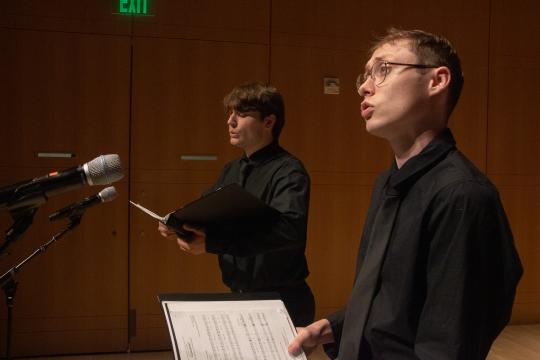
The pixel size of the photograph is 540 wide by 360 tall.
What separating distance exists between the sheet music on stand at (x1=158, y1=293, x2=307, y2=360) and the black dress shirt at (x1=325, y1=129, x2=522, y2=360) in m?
0.21

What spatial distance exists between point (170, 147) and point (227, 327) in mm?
2762

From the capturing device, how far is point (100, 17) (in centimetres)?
358

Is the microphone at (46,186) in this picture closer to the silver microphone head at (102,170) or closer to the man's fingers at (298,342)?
the silver microphone head at (102,170)

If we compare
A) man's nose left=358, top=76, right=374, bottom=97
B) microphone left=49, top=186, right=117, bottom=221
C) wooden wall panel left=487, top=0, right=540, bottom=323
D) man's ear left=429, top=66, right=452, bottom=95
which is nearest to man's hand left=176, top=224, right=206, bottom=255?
microphone left=49, top=186, right=117, bottom=221

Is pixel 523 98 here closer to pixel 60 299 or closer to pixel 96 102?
pixel 96 102

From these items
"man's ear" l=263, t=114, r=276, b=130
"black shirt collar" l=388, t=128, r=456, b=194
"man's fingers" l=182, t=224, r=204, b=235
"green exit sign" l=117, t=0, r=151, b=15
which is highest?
"green exit sign" l=117, t=0, r=151, b=15

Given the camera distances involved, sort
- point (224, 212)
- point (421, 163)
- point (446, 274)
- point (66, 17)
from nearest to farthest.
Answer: point (446, 274) → point (421, 163) → point (224, 212) → point (66, 17)

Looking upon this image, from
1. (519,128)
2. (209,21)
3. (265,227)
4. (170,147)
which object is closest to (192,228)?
(265,227)

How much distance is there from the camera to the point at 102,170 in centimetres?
118

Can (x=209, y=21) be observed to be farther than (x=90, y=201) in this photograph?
Yes

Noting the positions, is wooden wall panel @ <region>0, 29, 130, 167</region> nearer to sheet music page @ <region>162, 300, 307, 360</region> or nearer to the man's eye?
sheet music page @ <region>162, 300, 307, 360</region>

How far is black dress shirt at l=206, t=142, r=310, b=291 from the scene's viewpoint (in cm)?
157

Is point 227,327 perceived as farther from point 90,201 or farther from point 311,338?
point 90,201

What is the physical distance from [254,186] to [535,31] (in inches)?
141
